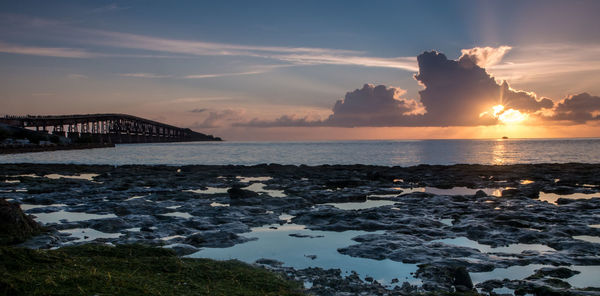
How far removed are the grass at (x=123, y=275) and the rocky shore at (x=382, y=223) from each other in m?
1.16

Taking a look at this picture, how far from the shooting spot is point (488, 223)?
1422cm

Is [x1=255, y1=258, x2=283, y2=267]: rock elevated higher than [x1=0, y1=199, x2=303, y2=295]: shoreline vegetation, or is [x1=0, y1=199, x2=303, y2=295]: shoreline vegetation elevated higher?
[x1=0, y1=199, x2=303, y2=295]: shoreline vegetation

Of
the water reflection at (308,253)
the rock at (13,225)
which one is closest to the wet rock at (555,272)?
the water reflection at (308,253)

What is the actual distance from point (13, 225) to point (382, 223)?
1120cm

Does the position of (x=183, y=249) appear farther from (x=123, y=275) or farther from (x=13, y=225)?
(x=13, y=225)

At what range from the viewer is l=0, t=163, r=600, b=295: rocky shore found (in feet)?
29.4

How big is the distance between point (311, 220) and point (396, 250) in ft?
15.5

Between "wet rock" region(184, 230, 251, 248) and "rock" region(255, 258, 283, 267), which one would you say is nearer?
"rock" region(255, 258, 283, 267)

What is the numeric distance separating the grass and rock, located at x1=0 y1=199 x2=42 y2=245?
3.48m

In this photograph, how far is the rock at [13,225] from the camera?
11.6 metres

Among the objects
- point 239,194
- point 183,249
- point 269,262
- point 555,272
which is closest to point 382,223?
point 269,262

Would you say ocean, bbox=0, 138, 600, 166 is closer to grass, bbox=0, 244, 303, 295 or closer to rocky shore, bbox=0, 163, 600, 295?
rocky shore, bbox=0, 163, 600, 295

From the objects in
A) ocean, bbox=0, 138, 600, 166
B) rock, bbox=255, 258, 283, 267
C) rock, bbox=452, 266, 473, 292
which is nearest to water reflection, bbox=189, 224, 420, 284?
rock, bbox=255, 258, 283, 267

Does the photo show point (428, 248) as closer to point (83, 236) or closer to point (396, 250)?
point (396, 250)
